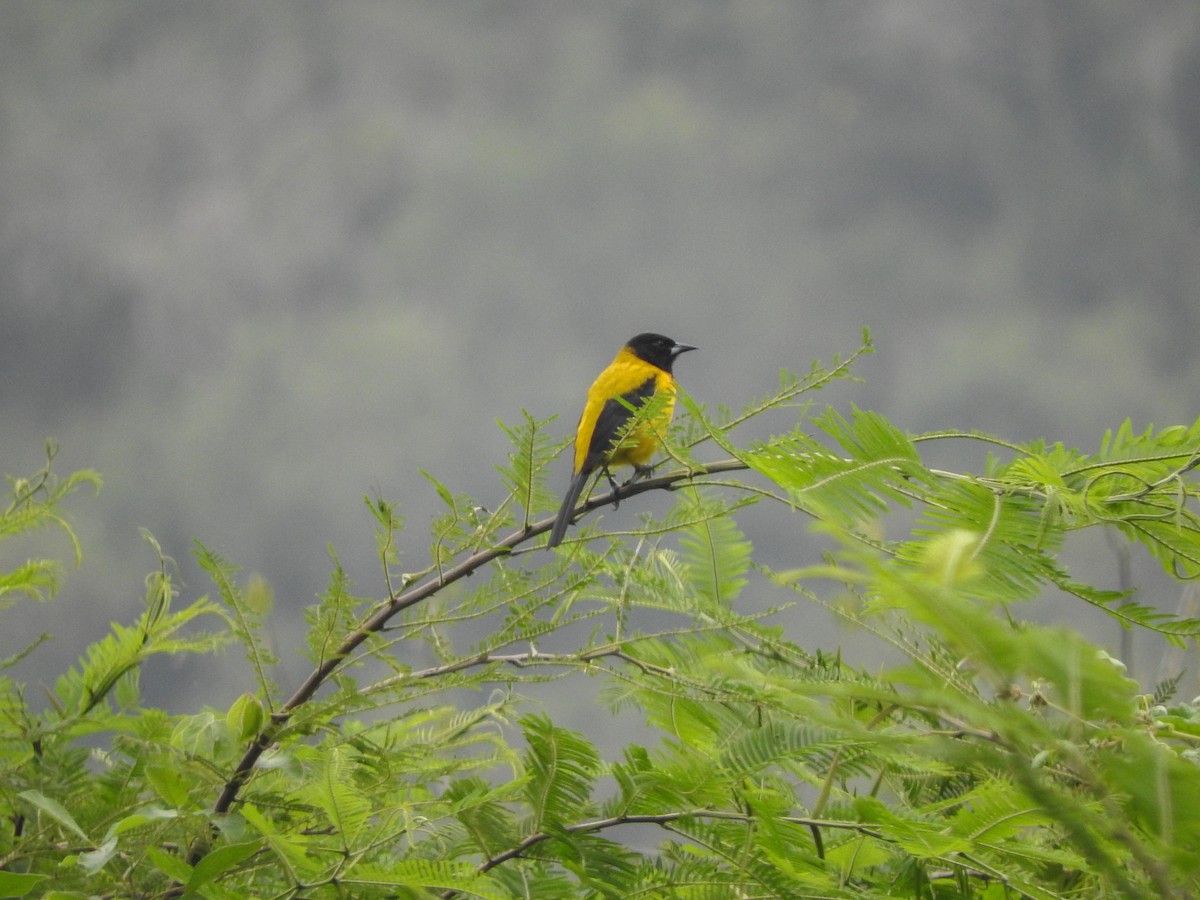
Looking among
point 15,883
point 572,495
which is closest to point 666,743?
point 15,883

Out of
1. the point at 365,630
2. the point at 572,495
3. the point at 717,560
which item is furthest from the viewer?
the point at 572,495

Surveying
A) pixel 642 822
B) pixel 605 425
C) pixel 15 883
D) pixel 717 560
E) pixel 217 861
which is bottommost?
pixel 15 883

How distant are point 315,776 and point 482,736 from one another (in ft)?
1.36

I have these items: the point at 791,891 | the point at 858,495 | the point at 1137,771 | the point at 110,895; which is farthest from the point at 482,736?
the point at 1137,771

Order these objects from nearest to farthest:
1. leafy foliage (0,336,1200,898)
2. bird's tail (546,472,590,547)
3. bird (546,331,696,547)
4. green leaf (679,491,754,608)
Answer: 1. leafy foliage (0,336,1200,898)
2. green leaf (679,491,754,608)
3. bird's tail (546,472,590,547)
4. bird (546,331,696,547)

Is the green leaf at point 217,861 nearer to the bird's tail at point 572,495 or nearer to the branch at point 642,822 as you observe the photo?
the branch at point 642,822

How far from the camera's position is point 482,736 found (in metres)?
1.86

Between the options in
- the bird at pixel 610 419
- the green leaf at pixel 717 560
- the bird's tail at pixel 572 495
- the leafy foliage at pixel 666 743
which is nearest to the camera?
the leafy foliage at pixel 666 743

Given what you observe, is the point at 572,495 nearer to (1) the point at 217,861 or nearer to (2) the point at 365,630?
(2) the point at 365,630

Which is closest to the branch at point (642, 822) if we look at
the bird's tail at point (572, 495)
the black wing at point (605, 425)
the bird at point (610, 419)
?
the bird's tail at point (572, 495)

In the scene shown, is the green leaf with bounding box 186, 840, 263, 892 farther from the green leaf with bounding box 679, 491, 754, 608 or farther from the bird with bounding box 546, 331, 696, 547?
the bird with bounding box 546, 331, 696, 547

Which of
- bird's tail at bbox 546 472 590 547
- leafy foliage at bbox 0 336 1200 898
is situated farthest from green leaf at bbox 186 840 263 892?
bird's tail at bbox 546 472 590 547

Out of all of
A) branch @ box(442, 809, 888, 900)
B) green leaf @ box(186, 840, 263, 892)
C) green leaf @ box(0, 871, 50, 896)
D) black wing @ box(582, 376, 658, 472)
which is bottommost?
green leaf @ box(0, 871, 50, 896)

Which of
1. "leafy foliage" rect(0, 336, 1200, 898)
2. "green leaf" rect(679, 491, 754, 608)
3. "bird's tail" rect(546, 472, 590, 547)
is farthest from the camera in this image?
"bird's tail" rect(546, 472, 590, 547)
